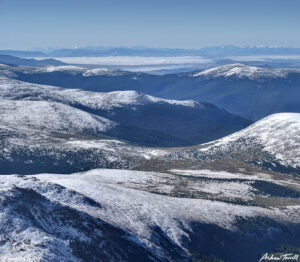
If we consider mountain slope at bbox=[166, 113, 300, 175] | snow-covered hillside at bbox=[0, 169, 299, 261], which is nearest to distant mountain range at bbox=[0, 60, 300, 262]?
snow-covered hillside at bbox=[0, 169, 299, 261]

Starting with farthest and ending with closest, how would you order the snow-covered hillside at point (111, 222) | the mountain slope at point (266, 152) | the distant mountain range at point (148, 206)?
1. the mountain slope at point (266, 152)
2. the distant mountain range at point (148, 206)
3. the snow-covered hillside at point (111, 222)

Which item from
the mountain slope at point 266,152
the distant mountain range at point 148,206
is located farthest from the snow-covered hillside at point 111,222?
the mountain slope at point 266,152

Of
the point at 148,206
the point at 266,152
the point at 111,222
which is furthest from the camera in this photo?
the point at 266,152

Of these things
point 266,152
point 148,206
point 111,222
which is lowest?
point 266,152

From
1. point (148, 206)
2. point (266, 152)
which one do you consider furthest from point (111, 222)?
point (266, 152)

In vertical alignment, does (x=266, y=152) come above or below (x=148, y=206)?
below

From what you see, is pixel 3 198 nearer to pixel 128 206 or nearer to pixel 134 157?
pixel 128 206

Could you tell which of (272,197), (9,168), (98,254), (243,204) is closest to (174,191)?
(243,204)

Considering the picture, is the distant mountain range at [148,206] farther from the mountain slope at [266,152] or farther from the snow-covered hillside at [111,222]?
the mountain slope at [266,152]

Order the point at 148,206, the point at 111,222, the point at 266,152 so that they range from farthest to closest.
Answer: the point at 266,152, the point at 148,206, the point at 111,222

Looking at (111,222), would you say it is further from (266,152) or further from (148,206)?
(266,152)

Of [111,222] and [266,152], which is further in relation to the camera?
[266,152]
